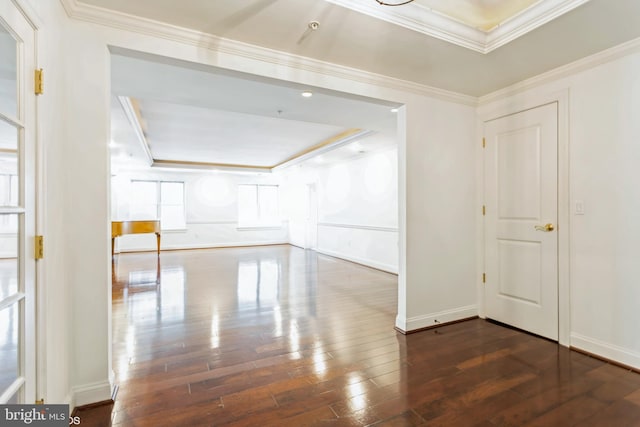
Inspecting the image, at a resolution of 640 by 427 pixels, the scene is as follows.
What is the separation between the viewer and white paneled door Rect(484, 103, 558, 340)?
2.66 metres

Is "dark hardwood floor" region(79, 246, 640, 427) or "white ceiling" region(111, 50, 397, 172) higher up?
"white ceiling" region(111, 50, 397, 172)

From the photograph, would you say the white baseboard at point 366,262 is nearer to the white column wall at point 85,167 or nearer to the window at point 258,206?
the window at point 258,206

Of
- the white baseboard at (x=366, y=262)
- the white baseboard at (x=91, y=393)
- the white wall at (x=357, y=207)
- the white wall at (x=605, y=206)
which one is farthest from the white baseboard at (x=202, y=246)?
the white wall at (x=605, y=206)

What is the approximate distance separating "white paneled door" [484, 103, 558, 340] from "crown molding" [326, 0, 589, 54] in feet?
3.04

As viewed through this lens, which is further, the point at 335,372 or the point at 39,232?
the point at 335,372

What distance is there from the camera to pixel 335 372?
7.05 ft

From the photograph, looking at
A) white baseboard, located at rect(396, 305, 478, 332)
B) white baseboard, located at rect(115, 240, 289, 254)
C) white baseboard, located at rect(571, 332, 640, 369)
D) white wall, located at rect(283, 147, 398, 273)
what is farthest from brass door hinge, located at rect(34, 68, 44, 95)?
white baseboard, located at rect(115, 240, 289, 254)

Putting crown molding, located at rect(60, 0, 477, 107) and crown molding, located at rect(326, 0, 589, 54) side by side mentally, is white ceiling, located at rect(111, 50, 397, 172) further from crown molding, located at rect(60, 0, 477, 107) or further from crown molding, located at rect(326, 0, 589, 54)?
crown molding, located at rect(326, 0, 589, 54)

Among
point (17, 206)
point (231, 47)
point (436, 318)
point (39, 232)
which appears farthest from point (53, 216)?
point (436, 318)

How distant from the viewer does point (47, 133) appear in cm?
145

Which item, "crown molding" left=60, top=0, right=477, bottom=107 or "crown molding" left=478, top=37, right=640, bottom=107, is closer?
"crown molding" left=60, top=0, right=477, bottom=107

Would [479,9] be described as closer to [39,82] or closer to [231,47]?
[231,47]

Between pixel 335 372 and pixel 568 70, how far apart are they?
Answer: 3.06 metres

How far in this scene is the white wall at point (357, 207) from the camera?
5582 mm
